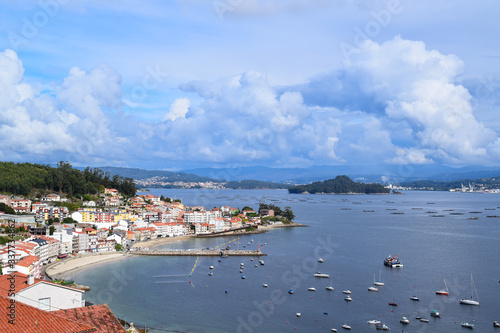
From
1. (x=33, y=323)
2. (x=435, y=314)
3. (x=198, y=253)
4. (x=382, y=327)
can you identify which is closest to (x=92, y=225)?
(x=198, y=253)

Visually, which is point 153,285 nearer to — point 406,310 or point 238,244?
point 406,310

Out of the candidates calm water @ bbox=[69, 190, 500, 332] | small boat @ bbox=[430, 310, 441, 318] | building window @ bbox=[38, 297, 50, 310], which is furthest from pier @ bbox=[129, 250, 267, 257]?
building window @ bbox=[38, 297, 50, 310]

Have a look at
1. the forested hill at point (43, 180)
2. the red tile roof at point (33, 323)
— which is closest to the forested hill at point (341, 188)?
the forested hill at point (43, 180)

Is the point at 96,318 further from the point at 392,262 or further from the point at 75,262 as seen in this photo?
the point at 392,262

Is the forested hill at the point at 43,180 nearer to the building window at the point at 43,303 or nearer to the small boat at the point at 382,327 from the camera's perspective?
the building window at the point at 43,303

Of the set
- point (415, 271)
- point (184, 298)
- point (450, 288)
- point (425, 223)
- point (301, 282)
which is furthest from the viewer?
point (425, 223)

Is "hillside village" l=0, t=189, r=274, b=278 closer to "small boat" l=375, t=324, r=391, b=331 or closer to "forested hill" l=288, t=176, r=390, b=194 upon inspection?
"small boat" l=375, t=324, r=391, b=331

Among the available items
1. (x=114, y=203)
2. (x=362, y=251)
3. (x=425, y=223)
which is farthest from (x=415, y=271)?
(x=114, y=203)
